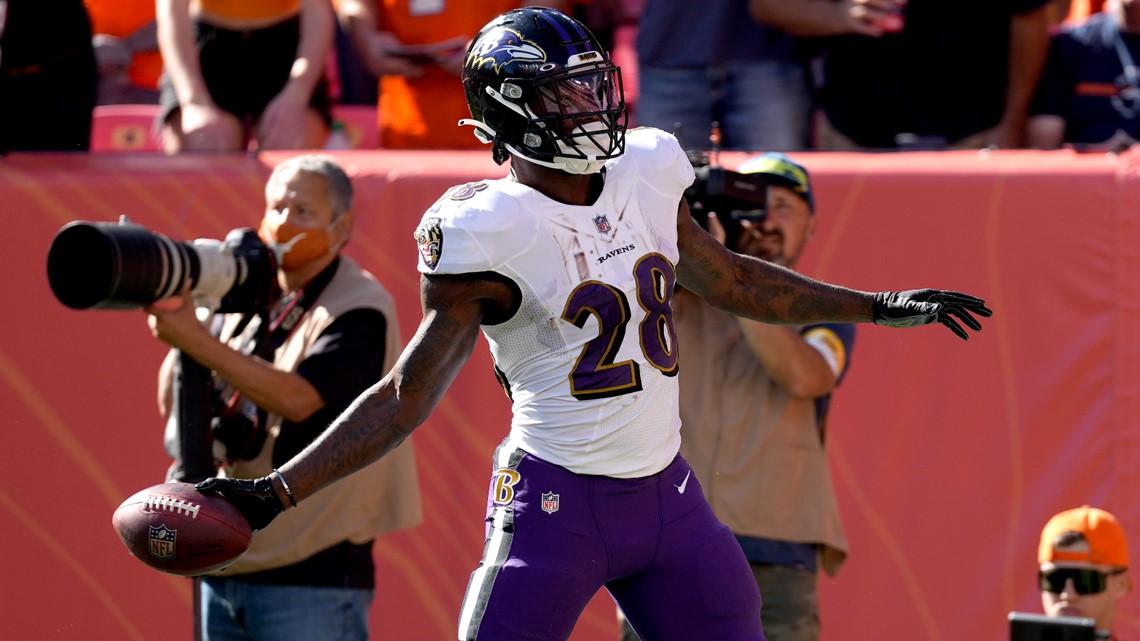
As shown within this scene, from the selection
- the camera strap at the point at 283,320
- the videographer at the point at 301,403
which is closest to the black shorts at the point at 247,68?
the videographer at the point at 301,403

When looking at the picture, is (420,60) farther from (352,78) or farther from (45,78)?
(45,78)

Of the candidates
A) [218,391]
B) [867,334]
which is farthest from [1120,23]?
[218,391]

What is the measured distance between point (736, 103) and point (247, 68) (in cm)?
167

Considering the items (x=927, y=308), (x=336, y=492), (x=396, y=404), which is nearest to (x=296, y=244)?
(x=336, y=492)

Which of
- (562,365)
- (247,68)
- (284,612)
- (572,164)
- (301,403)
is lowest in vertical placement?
(284,612)

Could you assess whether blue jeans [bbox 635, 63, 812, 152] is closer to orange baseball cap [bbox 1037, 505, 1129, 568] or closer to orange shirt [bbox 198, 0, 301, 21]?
orange shirt [bbox 198, 0, 301, 21]

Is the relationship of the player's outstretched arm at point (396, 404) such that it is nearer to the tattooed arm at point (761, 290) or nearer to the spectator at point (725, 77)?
the tattooed arm at point (761, 290)

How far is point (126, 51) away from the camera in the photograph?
6.61m

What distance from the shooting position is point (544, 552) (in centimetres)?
300

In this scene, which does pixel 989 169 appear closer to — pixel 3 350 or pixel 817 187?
pixel 817 187

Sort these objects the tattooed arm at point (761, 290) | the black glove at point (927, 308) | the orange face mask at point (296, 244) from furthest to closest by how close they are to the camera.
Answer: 1. the orange face mask at point (296, 244)
2. the tattooed arm at point (761, 290)
3. the black glove at point (927, 308)

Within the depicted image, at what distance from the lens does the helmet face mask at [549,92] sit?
3.03 metres

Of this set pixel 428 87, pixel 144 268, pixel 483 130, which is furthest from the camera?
pixel 428 87

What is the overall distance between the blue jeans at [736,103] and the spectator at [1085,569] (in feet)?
6.03
